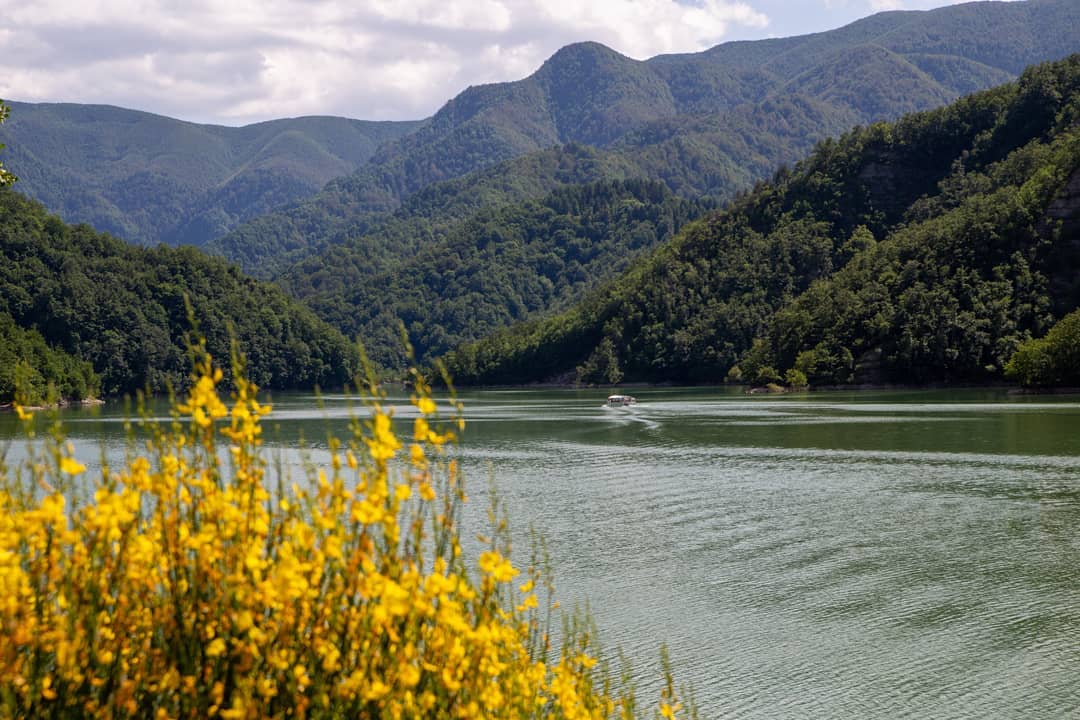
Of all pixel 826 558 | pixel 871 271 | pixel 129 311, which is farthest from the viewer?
pixel 129 311

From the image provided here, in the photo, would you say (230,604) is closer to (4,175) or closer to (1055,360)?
(4,175)

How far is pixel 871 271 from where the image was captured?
128 meters

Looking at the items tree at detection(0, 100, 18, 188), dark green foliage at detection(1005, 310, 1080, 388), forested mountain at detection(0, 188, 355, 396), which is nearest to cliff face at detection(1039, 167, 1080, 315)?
dark green foliage at detection(1005, 310, 1080, 388)

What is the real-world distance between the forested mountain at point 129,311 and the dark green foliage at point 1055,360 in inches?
3428

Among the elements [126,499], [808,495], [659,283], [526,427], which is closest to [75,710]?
[126,499]

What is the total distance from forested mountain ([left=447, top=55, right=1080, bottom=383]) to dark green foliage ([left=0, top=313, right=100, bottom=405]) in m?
62.2

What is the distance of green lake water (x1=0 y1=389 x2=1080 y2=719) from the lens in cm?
1702

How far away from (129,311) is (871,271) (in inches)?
3966

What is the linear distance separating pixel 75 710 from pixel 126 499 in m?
1.20

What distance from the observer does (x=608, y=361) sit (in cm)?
15950

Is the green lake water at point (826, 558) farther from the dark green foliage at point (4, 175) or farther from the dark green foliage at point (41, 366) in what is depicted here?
the dark green foliage at point (41, 366)

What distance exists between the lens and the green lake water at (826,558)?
17.0 m

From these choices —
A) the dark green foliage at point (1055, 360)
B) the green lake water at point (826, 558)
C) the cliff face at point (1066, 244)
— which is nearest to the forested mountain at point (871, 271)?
the cliff face at point (1066, 244)

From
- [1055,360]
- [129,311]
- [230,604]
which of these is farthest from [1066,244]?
[129,311]
